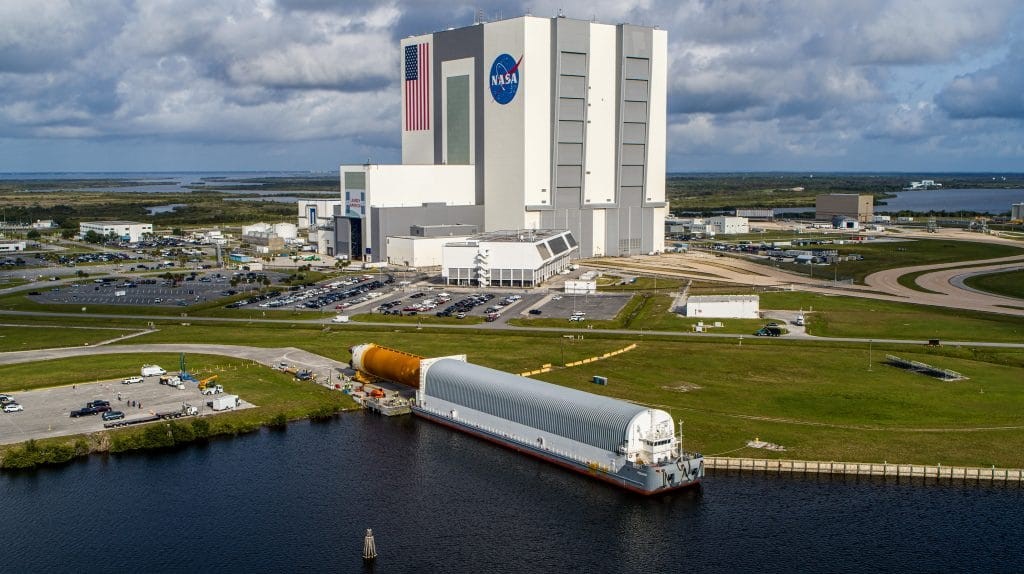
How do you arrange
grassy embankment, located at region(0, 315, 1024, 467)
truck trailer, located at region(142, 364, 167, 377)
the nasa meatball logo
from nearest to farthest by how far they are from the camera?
grassy embankment, located at region(0, 315, 1024, 467) < truck trailer, located at region(142, 364, 167, 377) < the nasa meatball logo

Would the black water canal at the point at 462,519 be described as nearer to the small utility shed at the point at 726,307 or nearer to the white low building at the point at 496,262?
the small utility shed at the point at 726,307

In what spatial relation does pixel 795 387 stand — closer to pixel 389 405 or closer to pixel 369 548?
pixel 389 405

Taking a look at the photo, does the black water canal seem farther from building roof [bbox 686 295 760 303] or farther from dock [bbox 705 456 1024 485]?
building roof [bbox 686 295 760 303]

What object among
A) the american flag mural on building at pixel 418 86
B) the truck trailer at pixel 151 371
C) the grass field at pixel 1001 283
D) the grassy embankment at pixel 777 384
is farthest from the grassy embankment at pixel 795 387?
the american flag mural on building at pixel 418 86

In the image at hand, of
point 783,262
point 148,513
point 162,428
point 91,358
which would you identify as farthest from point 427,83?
point 148,513

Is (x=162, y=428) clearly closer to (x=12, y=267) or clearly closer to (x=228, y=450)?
(x=228, y=450)

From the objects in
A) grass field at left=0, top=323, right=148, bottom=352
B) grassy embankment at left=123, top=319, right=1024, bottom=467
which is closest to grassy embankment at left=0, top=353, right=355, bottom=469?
grass field at left=0, top=323, right=148, bottom=352
